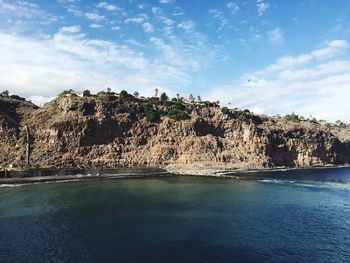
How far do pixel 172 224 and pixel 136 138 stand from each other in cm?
7705

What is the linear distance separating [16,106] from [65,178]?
138 ft

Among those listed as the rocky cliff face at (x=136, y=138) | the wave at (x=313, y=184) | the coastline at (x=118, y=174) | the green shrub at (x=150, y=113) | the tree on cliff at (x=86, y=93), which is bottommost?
the wave at (x=313, y=184)

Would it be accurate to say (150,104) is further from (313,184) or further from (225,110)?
(313,184)

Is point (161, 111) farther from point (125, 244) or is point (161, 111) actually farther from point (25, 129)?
point (125, 244)

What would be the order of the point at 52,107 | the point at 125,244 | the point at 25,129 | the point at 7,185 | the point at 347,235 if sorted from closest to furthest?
1. the point at 125,244
2. the point at 347,235
3. the point at 7,185
4. the point at 25,129
5. the point at 52,107

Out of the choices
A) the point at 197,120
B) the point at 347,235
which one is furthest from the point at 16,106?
the point at 347,235

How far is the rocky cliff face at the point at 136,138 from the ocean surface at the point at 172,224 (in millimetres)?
30142

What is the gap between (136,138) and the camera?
125 meters

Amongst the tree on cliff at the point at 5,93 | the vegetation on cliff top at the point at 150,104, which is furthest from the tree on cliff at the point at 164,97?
the tree on cliff at the point at 5,93

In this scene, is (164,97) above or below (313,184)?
above

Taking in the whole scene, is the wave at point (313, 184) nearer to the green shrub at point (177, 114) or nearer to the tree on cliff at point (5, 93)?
the green shrub at point (177, 114)

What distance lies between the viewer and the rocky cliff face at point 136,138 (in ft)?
368

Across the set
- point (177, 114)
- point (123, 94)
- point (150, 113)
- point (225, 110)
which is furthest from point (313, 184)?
point (123, 94)

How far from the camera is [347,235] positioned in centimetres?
4634
